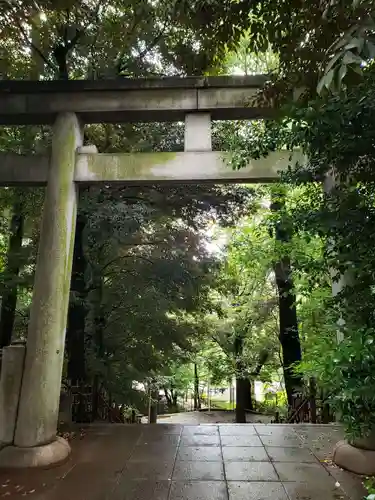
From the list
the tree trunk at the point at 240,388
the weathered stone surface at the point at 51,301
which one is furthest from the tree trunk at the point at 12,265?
the tree trunk at the point at 240,388

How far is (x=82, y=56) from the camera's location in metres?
7.76

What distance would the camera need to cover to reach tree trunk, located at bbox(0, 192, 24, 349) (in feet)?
26.2

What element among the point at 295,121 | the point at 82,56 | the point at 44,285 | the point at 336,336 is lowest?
the point at 336,336

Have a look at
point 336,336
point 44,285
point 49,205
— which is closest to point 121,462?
point 44,285

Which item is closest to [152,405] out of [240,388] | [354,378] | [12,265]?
[240,388]

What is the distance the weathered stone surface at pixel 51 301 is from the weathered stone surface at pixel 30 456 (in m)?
0.08

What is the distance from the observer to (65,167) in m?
5.64

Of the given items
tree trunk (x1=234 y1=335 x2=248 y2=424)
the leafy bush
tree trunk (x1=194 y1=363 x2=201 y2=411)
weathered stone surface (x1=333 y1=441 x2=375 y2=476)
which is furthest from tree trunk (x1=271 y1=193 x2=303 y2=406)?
tree trunk (x1=194 y1=363 x2=201 y2=411)

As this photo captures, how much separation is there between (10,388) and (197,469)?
2461 mm

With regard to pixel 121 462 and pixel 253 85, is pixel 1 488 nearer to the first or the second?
pixel 121 462

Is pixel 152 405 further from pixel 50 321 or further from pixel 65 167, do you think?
pixel 65 167

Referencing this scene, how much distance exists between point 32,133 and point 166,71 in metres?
2.77

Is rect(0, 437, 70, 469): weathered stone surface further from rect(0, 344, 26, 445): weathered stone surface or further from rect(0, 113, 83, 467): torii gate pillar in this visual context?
rect(0, 344, 26, 445): weathered stone surface

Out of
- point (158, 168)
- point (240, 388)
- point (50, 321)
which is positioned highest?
point (158, 168)
